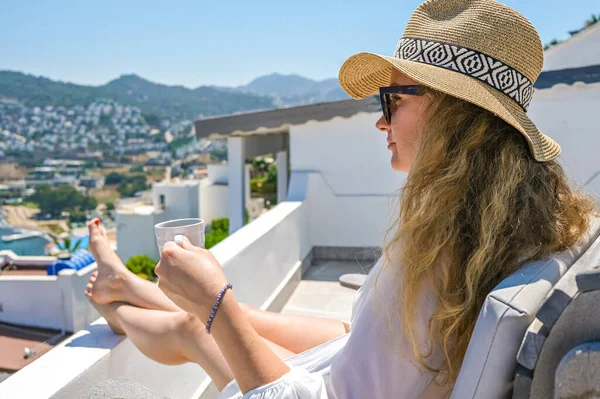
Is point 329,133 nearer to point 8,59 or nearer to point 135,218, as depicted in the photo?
point 135,218

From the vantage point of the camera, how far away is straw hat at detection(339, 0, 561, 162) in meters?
1.00

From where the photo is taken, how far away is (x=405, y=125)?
3.95 ft

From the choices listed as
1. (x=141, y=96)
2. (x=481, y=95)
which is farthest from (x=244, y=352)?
(x=141, y=96)

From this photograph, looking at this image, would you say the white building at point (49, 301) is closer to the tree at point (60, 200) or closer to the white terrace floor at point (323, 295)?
the white terrace floor at point (323, 295)

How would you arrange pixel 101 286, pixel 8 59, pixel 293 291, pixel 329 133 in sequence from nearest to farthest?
pixel 101 286, pixel 293 291, pixel 329 133, pixel 8 59

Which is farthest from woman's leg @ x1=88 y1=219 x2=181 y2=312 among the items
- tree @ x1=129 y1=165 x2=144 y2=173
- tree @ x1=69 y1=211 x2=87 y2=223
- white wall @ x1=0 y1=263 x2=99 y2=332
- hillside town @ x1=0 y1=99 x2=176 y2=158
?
hillside town @ x1=0 y1=99 x2=176 y2=158

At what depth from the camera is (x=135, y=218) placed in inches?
1366

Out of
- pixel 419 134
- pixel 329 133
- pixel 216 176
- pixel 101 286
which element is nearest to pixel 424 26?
pixel 419 134

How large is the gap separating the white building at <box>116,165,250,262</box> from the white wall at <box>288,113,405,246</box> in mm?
27641

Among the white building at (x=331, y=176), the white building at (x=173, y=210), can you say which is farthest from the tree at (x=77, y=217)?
the white building at (x=331, y=176)

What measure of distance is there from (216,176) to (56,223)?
36.1 m

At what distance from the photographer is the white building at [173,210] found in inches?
1283

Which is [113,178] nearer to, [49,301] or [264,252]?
[49,301]

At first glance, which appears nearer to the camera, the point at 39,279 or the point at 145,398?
the point at 145,398
